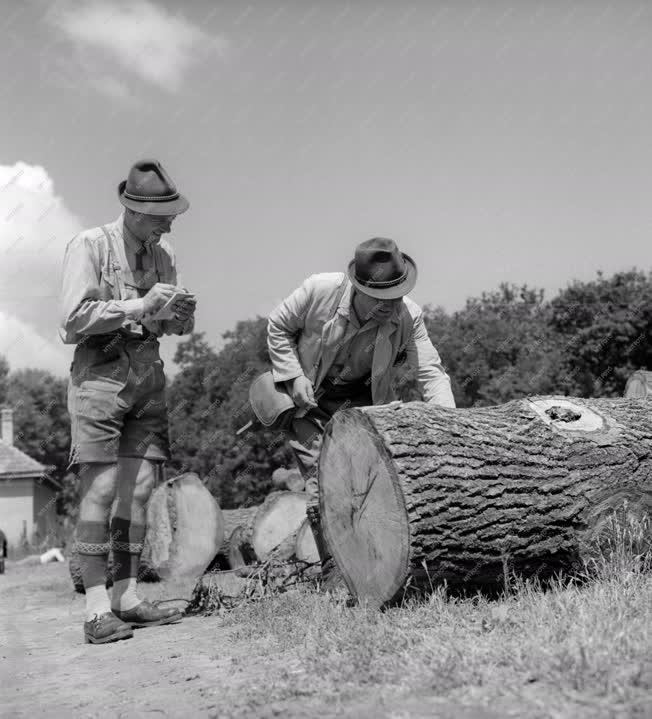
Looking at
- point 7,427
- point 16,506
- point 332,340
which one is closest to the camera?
point 332,340

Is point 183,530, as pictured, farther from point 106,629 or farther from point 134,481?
point 106,629

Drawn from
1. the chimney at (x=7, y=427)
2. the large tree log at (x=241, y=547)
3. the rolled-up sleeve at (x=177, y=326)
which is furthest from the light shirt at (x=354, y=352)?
the chimney at (x=7, y=427)

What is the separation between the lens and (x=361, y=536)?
448 cm

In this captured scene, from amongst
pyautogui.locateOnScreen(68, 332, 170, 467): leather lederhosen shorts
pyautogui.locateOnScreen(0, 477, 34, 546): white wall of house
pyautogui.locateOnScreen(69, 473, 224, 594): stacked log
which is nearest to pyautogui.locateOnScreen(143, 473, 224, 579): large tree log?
pyautogui.locateOnScreen(69, 473, 224, 594): stacked log

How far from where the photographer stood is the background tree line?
27.8m

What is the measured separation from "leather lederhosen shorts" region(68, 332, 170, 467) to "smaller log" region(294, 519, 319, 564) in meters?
2.22

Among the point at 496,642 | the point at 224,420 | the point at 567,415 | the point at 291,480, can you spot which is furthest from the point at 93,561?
the point at 224,420

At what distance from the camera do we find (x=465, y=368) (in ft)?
134

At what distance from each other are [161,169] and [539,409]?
2.57m

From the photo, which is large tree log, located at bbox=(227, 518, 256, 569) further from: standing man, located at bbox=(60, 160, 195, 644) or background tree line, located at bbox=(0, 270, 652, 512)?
background tree line, located at bbox=(0, 270, 652, 512)

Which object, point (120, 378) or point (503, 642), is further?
point (120, 378)

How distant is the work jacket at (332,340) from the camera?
530 cm

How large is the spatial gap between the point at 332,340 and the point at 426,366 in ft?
2.04

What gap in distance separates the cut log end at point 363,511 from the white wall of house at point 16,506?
112 feet
